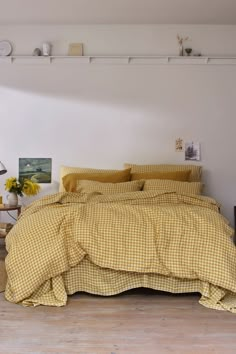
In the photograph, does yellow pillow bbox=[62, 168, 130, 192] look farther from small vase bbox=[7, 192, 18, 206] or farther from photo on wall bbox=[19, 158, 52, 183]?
small vase bbox=[7, 192, 18, 206]

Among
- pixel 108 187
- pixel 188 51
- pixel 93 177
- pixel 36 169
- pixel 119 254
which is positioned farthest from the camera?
pixel 36 169

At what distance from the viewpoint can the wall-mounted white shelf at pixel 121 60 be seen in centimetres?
481

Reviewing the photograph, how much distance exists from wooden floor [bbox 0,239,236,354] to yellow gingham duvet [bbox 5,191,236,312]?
0.33 feet

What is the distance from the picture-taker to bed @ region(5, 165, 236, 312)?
2.69 meters

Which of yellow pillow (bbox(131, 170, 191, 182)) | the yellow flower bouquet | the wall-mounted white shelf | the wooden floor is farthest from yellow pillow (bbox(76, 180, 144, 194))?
the wall-mounted white shelf

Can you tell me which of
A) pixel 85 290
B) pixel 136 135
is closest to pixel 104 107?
pixel 136 135

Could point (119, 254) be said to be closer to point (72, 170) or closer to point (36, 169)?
point (72, 170)

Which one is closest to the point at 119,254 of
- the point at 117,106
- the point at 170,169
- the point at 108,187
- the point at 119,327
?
the point at 119,327

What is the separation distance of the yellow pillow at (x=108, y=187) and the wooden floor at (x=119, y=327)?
1.33 meters

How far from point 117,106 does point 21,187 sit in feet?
5.07

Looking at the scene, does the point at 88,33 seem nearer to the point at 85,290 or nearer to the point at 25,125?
the point at 25,125

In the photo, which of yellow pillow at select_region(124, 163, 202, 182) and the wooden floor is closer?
the wooden floor

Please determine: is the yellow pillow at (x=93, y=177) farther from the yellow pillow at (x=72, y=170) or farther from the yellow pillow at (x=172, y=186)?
the yellow pillow at (x=172, y=186)

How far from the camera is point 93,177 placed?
4.45m
